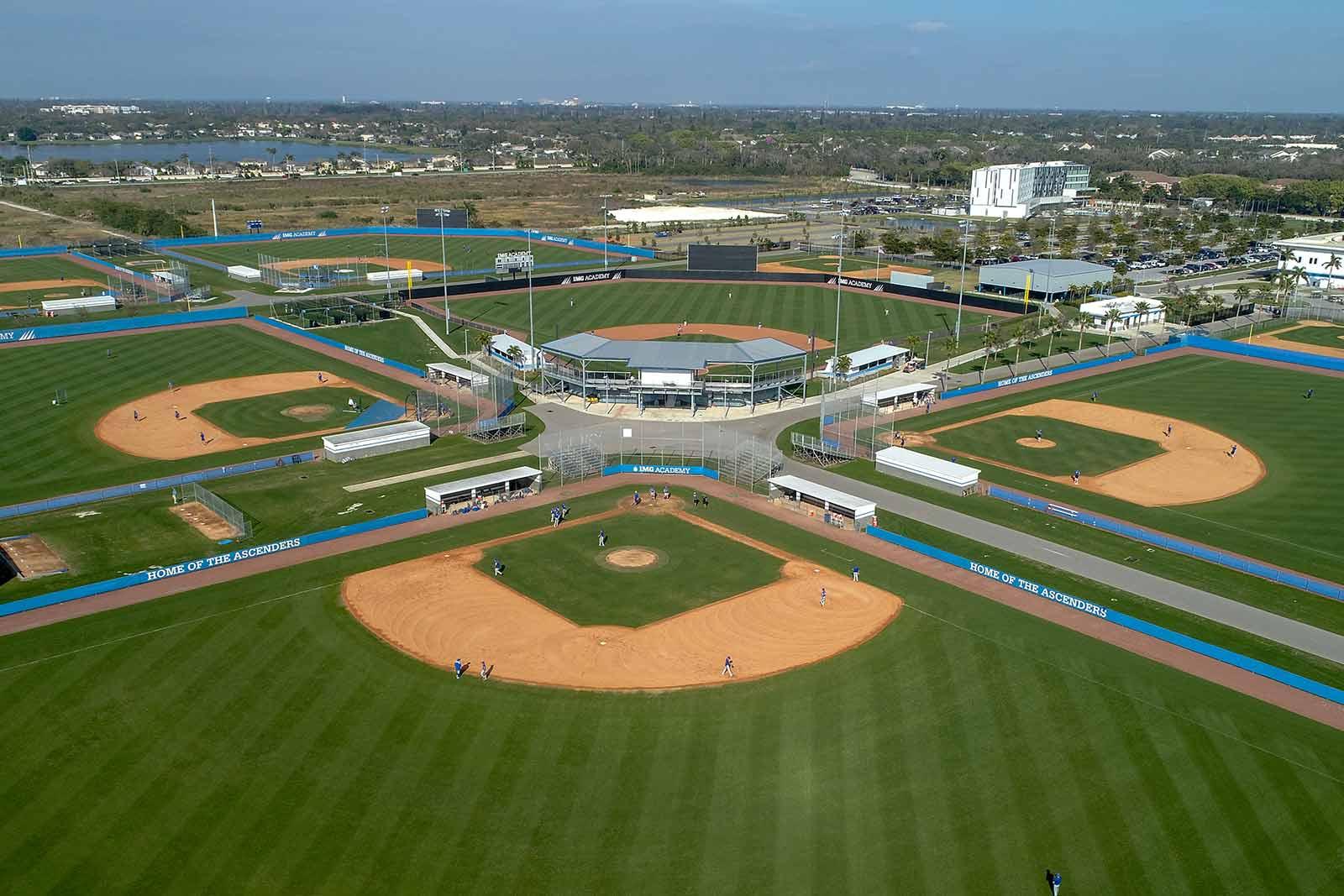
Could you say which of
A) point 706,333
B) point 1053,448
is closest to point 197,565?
point 1053,448

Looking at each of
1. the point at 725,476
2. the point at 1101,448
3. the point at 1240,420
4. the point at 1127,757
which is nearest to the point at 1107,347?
the point at 1240,420

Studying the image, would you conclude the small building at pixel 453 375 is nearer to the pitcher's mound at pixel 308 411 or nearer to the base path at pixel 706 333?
the pitcher's mound at pixel 308 411

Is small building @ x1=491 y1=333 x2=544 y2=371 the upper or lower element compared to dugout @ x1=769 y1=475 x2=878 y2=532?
upper

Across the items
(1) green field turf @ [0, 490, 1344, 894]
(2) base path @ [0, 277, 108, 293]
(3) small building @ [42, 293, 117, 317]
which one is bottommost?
(1) green field turf @ [0, 490, 1344, 894]

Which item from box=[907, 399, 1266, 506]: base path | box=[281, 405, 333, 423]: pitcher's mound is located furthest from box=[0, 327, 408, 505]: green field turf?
box=[907, 399, 1266, 506]: base path

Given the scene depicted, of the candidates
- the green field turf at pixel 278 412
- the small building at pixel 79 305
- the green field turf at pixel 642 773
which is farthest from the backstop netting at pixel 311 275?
the green field turf at pixel 642 773

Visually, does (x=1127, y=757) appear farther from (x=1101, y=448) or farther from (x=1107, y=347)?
(x=1107, y=347)

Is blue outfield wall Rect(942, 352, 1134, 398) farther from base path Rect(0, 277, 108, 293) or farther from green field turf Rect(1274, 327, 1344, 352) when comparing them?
base path Rect(0, 277, 108, 293)

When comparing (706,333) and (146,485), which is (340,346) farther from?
(706,333)
